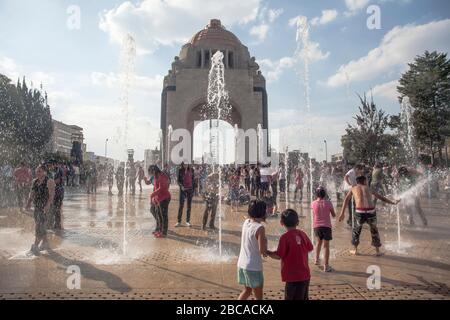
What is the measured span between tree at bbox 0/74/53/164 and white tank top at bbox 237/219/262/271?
35103 mm

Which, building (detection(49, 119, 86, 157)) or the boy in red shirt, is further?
building (detection(49, 119, 86, 157))

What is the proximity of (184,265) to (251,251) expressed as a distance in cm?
236

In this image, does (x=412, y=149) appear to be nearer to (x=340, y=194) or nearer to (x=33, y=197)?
(x=340, y=194)

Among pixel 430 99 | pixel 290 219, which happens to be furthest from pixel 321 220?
pixel 430 99

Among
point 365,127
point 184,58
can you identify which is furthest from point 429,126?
point 184,58

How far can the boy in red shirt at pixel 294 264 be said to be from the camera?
3.34m

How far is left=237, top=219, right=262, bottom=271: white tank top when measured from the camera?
137 inches

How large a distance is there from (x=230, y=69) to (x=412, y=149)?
2045cm

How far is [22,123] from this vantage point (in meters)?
36.2

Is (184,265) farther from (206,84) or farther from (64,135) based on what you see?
(64,135)

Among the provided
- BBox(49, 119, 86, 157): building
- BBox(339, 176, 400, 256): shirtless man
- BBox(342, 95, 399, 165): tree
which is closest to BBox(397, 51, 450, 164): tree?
BBox(342, 95, 399, 165): tree

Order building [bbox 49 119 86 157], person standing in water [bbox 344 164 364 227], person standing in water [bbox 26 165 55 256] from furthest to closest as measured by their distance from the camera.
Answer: building [bbox 49 119 86 157] → person standing in water [bbox 344 164 364 227] → person standing in water [bbox 26 165 55 256]

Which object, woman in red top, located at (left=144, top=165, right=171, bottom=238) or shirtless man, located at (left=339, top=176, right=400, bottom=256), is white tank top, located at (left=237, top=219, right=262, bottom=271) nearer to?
shirtless man, located at (left=339, top=176, right=400, bottom=256)
